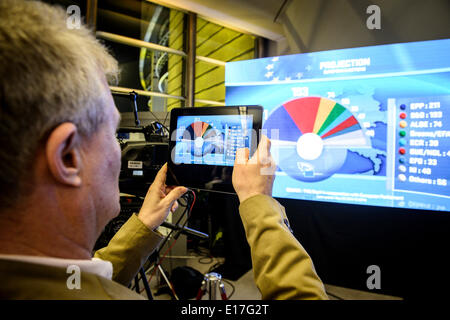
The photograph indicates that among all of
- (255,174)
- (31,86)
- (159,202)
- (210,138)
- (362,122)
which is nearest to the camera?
(31,86)

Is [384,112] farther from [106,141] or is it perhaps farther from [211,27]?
[211,27]

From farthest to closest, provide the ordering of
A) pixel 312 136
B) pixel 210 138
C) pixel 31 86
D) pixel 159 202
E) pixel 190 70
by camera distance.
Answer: pixel 190 70
pixel 312 136
pixel 210 138
pixel 159 202
pixel 31 86

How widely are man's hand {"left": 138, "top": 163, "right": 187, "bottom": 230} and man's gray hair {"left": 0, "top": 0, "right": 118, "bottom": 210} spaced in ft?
1.46

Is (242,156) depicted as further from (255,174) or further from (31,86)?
(31,86)

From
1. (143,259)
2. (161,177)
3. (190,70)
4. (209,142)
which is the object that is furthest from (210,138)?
(190,70)

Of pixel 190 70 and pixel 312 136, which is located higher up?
pixel 190 70

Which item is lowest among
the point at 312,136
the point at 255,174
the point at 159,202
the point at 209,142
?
the point at 159,202

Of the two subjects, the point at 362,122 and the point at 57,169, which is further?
the point at 362,122

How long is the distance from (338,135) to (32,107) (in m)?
1.87

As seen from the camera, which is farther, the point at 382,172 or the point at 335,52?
the point at 335,52

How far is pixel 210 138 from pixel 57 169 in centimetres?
65

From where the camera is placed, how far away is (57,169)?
402 mm

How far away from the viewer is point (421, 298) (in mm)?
1812
